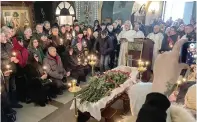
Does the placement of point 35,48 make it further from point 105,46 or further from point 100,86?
point 105,46

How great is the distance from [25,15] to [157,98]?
6.83 m

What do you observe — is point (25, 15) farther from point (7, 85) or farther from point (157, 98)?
→ point (157, 98)

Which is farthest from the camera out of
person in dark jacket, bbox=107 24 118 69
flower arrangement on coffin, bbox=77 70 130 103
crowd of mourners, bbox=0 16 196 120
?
person in dark jacket, bbox=107 24 118 69

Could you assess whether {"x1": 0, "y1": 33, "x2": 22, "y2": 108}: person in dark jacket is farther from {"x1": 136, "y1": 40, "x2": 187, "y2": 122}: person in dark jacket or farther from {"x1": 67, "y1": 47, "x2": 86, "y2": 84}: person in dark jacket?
{"x1": 136, "y1": 40, "x2": 187, "y2": 122}: person in dark jacket

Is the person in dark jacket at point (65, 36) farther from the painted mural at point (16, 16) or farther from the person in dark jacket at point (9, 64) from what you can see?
the painted mural at point (16, 16)

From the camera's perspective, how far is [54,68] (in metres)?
4.18

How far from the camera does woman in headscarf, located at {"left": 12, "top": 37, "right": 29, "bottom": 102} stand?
12.1 ft

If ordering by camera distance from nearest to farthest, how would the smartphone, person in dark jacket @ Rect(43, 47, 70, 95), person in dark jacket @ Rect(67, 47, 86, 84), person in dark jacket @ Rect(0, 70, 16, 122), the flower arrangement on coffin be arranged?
the smartphone
the flower arrangement on coffin
person in dark jacket @ Rect(0, 70, 16, 122)
person in dark jacket @ Rect(43, 47, 70, 95)
person in dark jacket @ Rect(67, 47, 86, 84)

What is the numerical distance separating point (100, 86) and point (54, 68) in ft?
4.96

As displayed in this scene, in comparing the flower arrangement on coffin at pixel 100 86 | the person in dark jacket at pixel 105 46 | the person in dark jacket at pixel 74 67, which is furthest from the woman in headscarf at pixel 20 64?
the person in dark jacket at pixel 105 46

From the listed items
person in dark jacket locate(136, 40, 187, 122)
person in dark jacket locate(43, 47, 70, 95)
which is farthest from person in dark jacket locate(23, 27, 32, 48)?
person in dark jacket locate(136, 40, 187, 122)

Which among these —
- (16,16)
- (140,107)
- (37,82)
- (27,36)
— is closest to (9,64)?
(37,82)

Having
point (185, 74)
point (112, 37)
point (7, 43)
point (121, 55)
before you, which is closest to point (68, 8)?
point (112, 37)

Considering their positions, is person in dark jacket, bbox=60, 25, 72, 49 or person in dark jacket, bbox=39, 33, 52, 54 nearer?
person in dark jacket, bbox=39, 33, 52, 54
